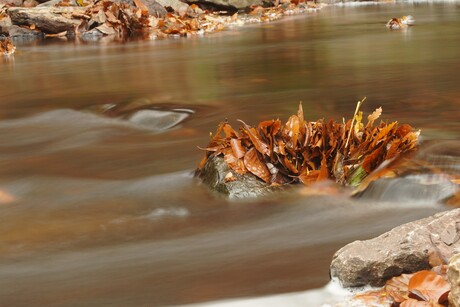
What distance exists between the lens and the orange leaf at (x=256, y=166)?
3.84 metres

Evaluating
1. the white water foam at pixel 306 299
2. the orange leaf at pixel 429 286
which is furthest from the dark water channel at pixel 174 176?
the orange leaf at pixel 429 286

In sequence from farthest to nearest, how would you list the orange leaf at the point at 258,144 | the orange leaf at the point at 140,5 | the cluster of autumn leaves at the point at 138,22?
the orange leaf at the point at 140,5 → the cluster of autumn leaves at the point at 138,22 → the orange leaf at the point at 258,144

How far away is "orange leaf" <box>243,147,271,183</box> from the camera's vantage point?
3838 mm

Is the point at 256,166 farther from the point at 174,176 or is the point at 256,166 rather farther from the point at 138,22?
the point at 138,22

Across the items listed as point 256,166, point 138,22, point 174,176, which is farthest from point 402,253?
point 138,22

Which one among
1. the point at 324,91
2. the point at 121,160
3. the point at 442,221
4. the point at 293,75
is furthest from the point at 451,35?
the point at 442,221

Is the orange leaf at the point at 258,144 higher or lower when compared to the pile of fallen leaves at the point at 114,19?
lower

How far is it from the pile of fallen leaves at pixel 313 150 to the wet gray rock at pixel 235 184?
34 mm

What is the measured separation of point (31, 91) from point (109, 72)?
1472 millimetres

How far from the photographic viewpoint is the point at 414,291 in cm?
223

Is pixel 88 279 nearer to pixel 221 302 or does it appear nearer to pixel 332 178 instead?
pixel 221 302

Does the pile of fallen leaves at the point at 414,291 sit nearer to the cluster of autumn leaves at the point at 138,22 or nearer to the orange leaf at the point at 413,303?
the orange leaf at the point at 413,303

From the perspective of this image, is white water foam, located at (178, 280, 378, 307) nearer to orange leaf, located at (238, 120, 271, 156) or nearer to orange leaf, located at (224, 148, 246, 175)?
orange leaf, located at (224, 148, 246, 175)

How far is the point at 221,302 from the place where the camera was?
250 cm
